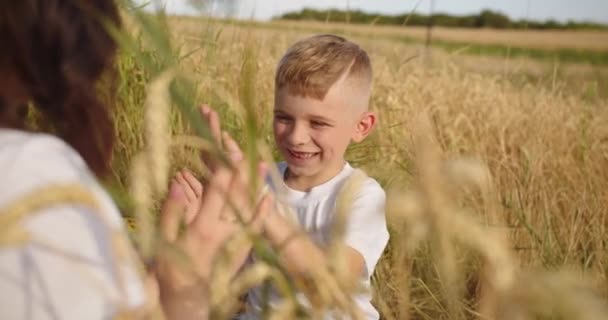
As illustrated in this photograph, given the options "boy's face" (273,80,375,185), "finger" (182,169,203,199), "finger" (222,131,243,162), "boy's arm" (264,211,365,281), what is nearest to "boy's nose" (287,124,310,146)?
"boy's face" (273,80,375,185)

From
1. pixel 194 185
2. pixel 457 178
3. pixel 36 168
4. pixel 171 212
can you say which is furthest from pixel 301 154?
pixel 457 178

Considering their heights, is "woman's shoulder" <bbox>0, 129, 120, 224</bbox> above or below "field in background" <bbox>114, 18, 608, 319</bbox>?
above

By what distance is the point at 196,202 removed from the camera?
4.20ft

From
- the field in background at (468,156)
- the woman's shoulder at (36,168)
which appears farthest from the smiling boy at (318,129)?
the woman's shoulder at (36,168)

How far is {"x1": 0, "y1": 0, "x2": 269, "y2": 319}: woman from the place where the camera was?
673 millimetres

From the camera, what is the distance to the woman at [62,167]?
673 millimetres

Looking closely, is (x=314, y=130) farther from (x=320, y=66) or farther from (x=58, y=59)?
(x=58, y=59)

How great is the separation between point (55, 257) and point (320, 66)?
3.97ft

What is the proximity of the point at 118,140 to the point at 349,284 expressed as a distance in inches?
82.0

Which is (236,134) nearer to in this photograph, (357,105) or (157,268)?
(357,105)

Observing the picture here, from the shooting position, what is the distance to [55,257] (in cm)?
68

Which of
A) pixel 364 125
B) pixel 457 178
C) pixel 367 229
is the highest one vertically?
pixel 457 178

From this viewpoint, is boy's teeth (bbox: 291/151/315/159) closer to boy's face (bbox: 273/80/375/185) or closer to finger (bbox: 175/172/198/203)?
boy's face (bbox: 273/80/375/185)

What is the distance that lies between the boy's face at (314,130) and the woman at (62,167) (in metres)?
0.84
